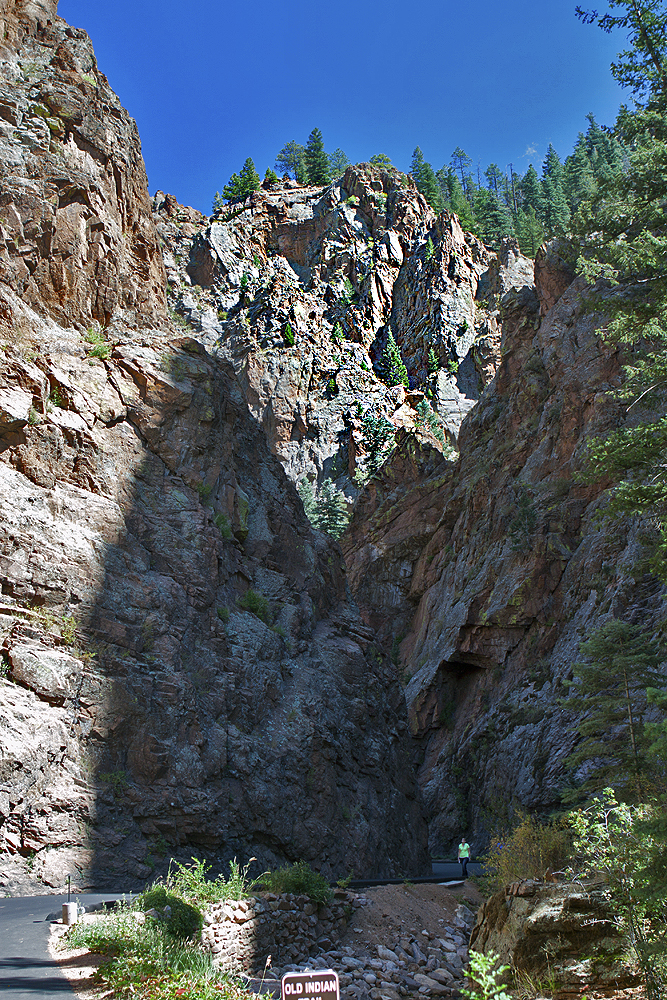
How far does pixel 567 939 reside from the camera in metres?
9.91

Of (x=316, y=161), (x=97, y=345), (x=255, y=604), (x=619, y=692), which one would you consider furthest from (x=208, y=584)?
(x=316, y=161)

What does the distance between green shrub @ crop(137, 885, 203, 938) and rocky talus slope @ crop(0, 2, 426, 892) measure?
3.05m

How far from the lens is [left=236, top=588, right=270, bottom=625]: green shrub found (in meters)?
21.2

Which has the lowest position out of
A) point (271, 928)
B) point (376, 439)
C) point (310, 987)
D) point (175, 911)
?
point (271, 928)

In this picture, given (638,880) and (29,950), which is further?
(29,950)

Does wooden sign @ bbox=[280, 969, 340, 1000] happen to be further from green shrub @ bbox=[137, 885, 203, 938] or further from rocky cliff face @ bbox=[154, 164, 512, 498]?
rocky cliff face @ bbox=[154, 164, 512, 498]

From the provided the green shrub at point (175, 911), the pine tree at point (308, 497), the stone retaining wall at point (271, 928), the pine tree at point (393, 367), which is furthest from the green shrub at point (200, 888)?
the pine tree at point (393, 367)

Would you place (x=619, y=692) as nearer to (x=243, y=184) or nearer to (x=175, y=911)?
(x=175, y=911)

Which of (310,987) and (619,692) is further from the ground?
(619,692)

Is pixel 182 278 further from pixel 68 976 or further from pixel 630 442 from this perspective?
pixel 68 976

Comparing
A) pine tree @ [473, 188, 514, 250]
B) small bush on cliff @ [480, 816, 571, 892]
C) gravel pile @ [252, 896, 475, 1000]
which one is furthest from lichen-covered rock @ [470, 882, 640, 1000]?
pine tree @ [473, 188, 514, 250]

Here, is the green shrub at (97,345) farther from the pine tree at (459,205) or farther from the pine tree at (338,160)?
the pine tree at (338,160)

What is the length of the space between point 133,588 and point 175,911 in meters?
8.20

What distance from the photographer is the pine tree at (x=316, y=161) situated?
80.7 m
